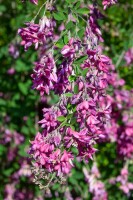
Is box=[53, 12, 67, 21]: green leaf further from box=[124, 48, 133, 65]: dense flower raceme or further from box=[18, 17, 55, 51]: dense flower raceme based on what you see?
box=[124, 48, 133, 65]: dense flower raceme

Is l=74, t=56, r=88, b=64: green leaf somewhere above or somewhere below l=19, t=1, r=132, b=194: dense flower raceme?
above

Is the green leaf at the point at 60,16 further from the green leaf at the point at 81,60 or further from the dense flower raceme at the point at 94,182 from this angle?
the dense flower raceme at the point at 94,182

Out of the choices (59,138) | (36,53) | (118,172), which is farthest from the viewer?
(118,172)

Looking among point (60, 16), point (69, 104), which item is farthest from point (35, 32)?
point (69, 104)

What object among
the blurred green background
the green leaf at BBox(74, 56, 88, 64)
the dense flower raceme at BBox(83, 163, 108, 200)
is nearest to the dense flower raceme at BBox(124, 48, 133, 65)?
the blurred green background

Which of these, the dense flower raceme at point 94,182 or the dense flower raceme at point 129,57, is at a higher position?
the dense flower raceme at point 129,57

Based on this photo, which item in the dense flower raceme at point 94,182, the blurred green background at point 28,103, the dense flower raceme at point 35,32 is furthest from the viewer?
the blurred green background at point 28,103

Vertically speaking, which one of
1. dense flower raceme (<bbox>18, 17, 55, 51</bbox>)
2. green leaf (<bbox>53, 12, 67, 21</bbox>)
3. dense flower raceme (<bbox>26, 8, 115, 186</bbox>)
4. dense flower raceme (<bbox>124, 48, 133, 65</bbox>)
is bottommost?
dense flower raceme (<bbox>26, 8, 115, 186</bbox>)

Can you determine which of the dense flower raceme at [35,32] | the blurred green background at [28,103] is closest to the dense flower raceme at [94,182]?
the blurred green background at [28,103]

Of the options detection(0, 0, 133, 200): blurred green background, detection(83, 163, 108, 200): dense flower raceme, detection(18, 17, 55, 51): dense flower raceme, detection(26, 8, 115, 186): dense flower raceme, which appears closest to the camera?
detection(26, 8, 115, 186): dense flower raceme

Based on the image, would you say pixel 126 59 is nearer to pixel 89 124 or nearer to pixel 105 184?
pixel 105 184

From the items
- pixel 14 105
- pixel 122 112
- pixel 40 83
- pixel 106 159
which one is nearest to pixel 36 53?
pixel 14 105
